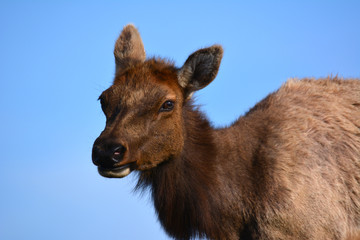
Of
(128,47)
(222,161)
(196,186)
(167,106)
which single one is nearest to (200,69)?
(167,106)

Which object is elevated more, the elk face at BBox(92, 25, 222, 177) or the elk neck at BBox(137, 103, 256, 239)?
the elk face at BBox(92, 25, 222, 177)

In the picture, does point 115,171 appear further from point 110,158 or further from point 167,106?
point 167,106

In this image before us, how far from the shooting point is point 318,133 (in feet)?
35.4

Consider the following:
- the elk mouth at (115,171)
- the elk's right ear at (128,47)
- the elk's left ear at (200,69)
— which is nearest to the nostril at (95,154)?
the elk mouth at (115,171)

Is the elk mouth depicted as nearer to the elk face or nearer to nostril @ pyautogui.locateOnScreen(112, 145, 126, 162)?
the elk face

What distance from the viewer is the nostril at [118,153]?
8.52 metres

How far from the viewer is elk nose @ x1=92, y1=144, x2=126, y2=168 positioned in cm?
846

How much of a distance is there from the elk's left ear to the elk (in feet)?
0.07

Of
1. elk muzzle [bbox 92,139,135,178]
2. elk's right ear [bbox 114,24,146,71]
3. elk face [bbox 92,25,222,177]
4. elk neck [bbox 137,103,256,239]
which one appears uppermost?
elk's right ear [bbox 114,24,146,71]

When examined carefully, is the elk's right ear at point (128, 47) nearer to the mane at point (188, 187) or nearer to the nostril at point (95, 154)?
the mane at point (188, 187)

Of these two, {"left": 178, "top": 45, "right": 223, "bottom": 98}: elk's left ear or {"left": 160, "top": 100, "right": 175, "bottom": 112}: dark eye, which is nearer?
{"left": 160, "top": 100, "right": 175, "bottom": 112}: dark eye

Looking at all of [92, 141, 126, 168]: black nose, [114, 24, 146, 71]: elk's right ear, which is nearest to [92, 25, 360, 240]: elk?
[92, 141, 126, 168]: black nose

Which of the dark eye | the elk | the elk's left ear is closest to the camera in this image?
the elk

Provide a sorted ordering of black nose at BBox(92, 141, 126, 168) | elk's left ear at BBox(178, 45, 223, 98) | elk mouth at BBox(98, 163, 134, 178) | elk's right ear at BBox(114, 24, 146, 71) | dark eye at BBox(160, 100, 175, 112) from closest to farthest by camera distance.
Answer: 1. black nose at BBox(92, 141, 126, 168)
2. elk mouth at BBox(98, 163, 134, 178)
3. dark eye at BBox(160, 100, 175, 112)
4. elk's left ear at BBox(178, 45, 223, 98)
5. elk's right ear at BBox(114, 24, 146, 71)
